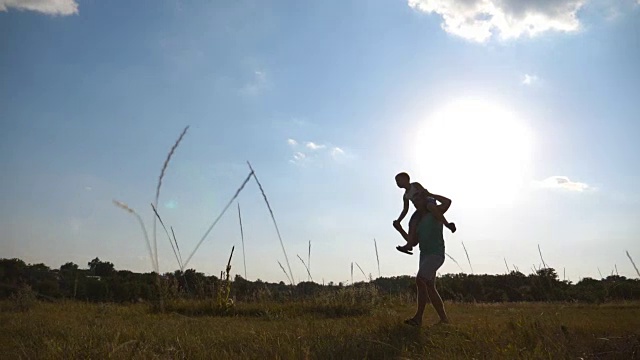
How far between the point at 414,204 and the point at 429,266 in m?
0.84

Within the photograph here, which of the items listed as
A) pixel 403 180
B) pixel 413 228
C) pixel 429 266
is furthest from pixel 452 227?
pixel 403 180

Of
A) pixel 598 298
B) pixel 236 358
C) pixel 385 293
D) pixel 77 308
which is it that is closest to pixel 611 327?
pixel 236 358

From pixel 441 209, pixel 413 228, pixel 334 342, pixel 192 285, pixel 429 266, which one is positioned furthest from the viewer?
pixel 192 285

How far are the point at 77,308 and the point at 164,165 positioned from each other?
14.3 ft

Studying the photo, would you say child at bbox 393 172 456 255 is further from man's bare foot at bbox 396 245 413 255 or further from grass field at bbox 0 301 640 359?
grass field at bbox 0 301 640 359

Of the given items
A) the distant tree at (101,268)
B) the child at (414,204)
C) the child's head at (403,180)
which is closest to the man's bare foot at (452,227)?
the child at (414,204)

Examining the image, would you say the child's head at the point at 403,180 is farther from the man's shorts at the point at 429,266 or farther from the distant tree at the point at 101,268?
the distant tree at the point at 101,268

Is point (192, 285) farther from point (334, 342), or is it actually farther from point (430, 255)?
point (334, 342)

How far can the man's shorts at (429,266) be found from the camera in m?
5.73

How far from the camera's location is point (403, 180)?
6.40m

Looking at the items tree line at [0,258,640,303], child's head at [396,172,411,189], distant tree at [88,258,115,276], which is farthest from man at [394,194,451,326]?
distant tree at [88,258,115,276]

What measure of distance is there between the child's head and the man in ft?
1.09

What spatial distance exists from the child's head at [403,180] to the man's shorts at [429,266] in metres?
0.96

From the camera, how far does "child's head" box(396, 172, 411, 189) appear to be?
639 centimetres
